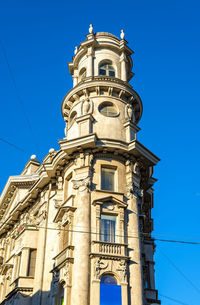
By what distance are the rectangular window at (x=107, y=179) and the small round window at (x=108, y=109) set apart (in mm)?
5190

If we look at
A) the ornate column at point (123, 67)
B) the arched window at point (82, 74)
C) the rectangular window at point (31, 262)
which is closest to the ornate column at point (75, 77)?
the arched window at point (82, 74)

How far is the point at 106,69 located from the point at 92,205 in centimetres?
1439

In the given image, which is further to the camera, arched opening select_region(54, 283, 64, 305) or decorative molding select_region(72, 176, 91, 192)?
decorative molding select_region(72, 176, 91, 192)

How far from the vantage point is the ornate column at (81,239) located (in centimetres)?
2603

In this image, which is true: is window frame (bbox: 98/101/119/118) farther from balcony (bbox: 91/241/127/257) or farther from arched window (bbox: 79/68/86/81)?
balcony (bbox: 91/241/127/257)

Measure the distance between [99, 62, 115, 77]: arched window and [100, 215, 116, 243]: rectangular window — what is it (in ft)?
47.5

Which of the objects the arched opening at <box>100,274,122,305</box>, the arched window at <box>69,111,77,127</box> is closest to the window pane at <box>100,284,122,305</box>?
the arched opening at <box>100,274,122,305</box>

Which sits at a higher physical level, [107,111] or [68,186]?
[107,111]

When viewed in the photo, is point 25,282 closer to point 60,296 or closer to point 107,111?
point 60,296

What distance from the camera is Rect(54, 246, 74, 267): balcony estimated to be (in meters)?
28.0

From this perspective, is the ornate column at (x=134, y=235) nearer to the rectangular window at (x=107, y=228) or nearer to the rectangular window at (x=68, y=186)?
the rectangular window at (x=107, y=228)

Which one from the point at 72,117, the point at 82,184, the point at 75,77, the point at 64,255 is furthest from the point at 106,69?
the point at 64,255

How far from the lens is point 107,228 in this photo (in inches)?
1145

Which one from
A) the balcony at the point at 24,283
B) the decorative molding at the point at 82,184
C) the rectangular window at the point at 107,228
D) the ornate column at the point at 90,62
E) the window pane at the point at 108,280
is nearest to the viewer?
the window pane at the point at 108,280
